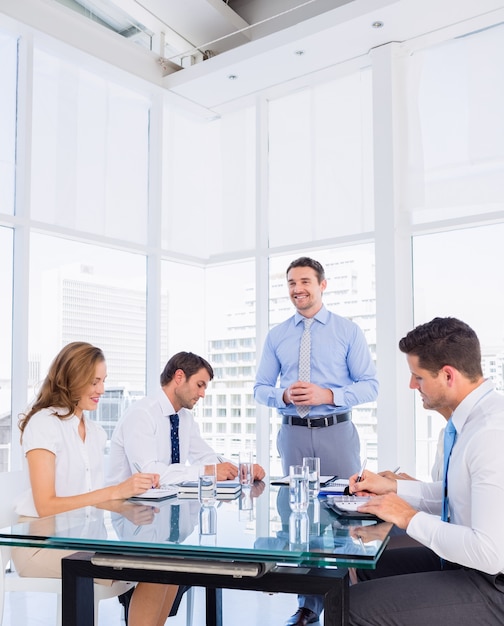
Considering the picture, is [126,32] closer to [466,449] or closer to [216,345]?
[216,345]

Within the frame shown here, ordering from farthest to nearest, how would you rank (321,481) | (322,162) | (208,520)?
(322,162)
(321,481)
(208,520)

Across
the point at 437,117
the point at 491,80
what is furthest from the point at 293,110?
the point at 491,80

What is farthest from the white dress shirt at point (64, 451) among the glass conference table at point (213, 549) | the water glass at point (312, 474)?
the water glass at point (312, 474)

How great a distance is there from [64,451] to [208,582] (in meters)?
1.09

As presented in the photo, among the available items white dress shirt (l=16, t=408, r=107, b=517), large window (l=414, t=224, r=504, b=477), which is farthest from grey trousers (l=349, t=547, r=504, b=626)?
large window (l=414, t=224, r=504, b=477)

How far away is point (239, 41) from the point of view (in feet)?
18.2

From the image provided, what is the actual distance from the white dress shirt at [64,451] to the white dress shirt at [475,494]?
1.39m

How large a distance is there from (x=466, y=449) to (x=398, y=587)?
0.42 m

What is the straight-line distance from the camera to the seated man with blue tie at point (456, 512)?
1.70 m

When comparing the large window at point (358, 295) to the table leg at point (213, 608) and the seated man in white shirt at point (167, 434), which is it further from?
the table leg at point (213, 608)

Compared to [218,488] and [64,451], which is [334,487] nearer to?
[218,488]

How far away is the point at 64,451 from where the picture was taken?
2633 mm

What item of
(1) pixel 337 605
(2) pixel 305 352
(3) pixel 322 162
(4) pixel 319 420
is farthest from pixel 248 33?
(1) pixel 337 605

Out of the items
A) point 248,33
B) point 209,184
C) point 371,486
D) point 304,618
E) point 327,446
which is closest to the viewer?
point 371,486
